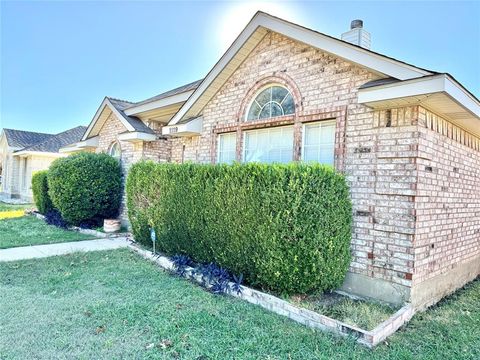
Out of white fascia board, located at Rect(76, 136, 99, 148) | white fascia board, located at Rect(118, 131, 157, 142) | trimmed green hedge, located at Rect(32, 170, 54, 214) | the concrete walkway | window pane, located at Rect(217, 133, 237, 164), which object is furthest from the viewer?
white fascia board, located at Rect(76, 136, 99, 148)

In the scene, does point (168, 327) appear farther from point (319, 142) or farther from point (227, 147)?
point (227, 147)

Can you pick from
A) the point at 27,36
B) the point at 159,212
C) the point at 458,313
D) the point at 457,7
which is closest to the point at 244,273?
the point at 159,212

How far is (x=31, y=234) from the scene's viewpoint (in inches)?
393

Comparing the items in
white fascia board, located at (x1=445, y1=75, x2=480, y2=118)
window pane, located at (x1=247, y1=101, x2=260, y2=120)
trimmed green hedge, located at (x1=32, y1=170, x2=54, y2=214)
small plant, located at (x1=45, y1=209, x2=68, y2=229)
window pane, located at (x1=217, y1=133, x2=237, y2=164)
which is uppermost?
window pane, located at (x1=247, y1=101, x2=260, y2=120)

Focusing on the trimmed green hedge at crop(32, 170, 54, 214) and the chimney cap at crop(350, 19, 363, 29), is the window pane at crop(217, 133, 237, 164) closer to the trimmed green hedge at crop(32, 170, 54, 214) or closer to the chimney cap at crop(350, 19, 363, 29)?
the chimney cap at crop(350, 19, 363, 29)

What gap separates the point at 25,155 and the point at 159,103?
61.2 feet

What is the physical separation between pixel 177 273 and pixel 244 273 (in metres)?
1.61

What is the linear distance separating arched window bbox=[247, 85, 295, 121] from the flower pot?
627cm

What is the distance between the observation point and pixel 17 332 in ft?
12.2

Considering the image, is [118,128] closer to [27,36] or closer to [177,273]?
[177,273]

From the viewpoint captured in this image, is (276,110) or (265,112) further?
(265,112)

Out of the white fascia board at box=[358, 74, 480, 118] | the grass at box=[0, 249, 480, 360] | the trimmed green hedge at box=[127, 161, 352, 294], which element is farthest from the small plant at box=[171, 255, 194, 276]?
the white fascia board at box=[358, 74, 480, 118]

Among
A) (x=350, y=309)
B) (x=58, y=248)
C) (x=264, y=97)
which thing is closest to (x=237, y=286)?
(x=350, y=309)

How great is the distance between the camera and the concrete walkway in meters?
7.29
